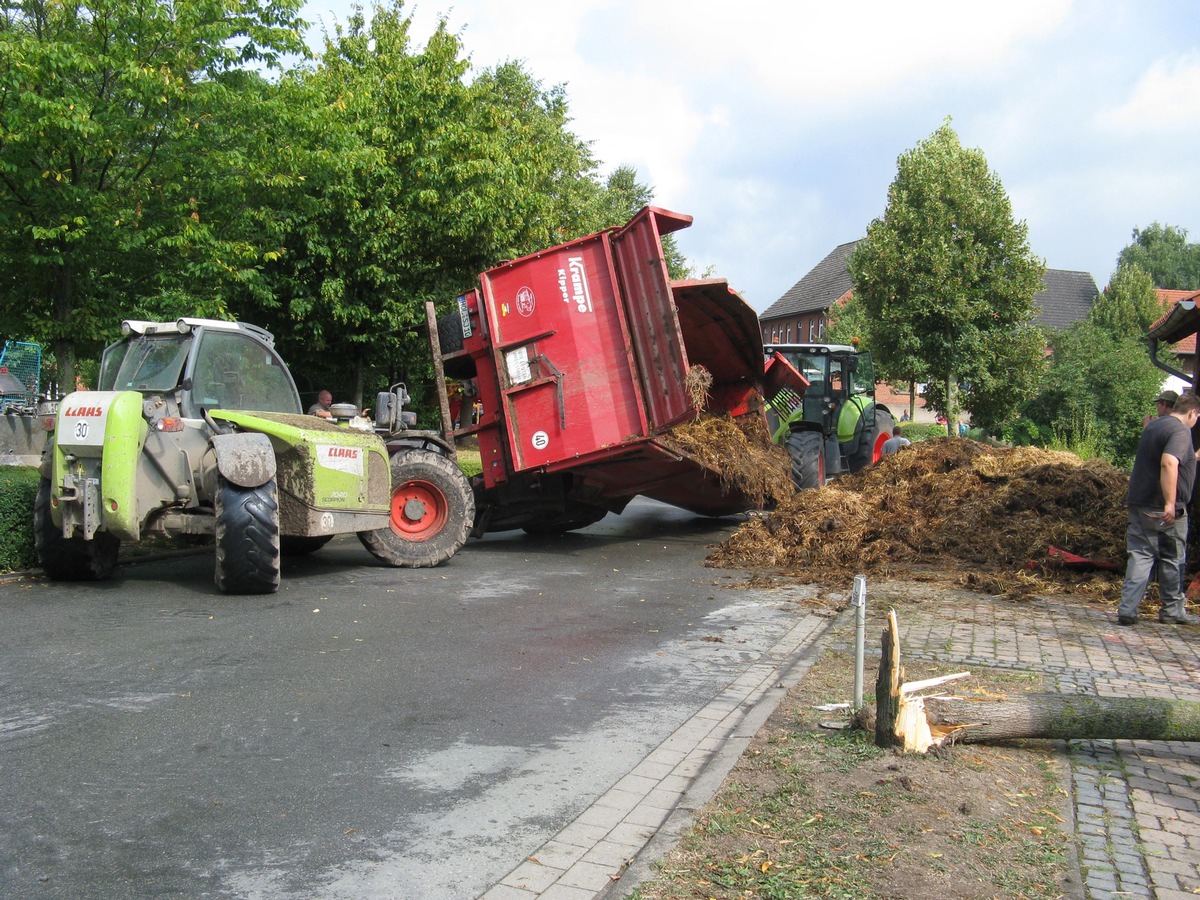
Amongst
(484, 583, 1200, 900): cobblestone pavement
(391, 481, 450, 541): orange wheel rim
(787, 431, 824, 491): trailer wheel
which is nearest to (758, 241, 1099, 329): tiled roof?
(787, 431, 824, 491): trailer wheel

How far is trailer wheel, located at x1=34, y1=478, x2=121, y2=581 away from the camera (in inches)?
349

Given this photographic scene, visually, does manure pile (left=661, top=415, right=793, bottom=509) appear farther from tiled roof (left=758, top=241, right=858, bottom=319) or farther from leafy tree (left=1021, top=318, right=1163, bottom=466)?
tiled roof (left=758, top=241, right=858, bottom=319)

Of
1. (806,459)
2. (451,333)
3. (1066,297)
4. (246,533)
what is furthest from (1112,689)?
(1066,297)

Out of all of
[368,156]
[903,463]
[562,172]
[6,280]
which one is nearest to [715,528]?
[903,463]

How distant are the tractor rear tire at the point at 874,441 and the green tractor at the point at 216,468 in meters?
8.85

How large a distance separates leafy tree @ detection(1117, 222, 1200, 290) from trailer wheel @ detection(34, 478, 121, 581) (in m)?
94.0

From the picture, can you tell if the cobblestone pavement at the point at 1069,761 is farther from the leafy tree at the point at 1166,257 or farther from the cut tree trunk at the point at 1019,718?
the leafy tree at the point at 1166,257

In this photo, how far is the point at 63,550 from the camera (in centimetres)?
888

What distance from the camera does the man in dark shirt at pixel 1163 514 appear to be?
26.0 ft

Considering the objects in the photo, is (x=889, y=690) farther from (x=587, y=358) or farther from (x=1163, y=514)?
(x=587, y=358)

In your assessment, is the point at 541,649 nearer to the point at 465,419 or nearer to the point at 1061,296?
the point at 465,419

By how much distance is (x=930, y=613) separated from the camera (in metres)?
8.50

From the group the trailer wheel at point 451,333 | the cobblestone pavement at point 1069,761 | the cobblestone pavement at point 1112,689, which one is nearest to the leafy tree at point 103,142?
the trailer wheel at point 451,333

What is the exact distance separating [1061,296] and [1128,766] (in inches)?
3050
